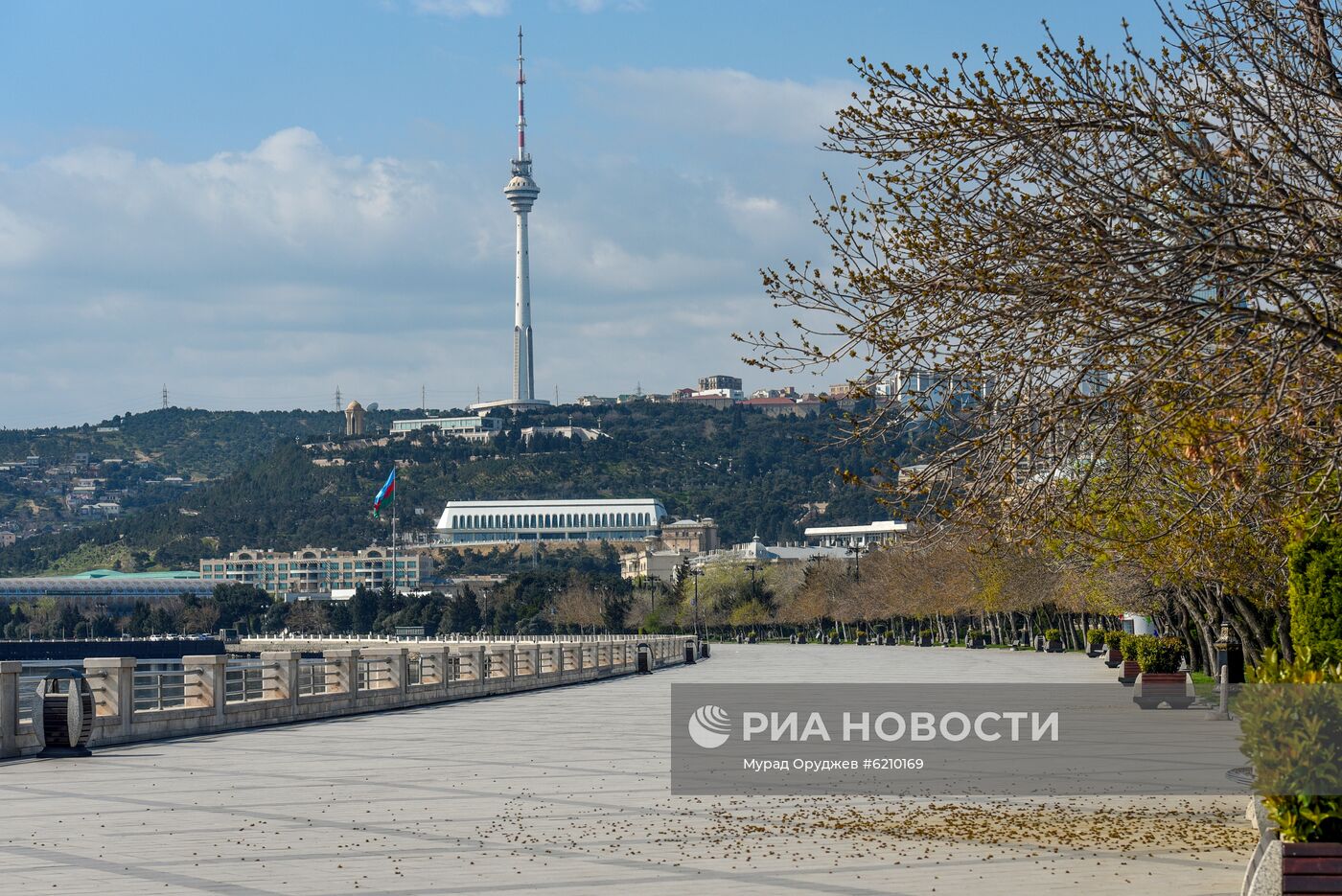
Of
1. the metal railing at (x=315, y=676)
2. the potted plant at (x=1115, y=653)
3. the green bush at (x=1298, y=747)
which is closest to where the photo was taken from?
the green bush at (x=1298, y=747)

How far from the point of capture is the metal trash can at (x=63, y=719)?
2347cm

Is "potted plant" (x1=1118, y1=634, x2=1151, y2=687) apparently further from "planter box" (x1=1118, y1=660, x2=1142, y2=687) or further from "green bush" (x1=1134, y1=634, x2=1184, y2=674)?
"green bush" (x1=1134, y1=634, x2=1184, y2=674)

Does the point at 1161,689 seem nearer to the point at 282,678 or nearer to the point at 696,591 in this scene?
the point at 282,678

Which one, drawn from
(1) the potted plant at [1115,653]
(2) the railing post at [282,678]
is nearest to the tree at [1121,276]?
(2) the railing post at [282,678]

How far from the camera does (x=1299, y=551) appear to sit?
15.8 m

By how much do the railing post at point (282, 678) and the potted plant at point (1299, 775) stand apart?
81.0 feet

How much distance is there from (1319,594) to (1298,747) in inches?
227

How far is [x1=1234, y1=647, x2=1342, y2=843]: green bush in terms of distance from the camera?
1012 centimetres

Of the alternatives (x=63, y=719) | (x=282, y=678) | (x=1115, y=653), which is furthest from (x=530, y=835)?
(x=1115, y=653)

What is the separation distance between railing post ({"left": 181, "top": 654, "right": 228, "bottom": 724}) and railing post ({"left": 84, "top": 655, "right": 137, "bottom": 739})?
240 centimetres

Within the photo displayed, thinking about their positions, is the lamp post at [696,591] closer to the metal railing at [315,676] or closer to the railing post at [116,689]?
the metal railing at [315,676]

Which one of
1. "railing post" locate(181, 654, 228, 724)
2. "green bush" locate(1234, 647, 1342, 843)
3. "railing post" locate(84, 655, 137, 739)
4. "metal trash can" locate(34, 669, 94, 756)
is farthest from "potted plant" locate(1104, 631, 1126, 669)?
"green bush" locate(1234, 647, 1342, 843)

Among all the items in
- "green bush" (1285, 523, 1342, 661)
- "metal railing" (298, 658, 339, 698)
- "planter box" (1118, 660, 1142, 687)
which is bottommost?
"planter box" (1118, 660, 1142, 687)

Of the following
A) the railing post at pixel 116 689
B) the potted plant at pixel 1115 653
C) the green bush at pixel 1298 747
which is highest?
the green bush at pixel 1298 747
